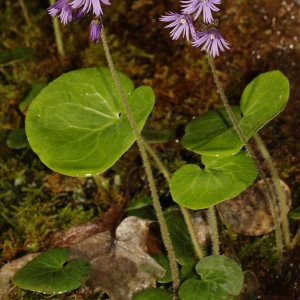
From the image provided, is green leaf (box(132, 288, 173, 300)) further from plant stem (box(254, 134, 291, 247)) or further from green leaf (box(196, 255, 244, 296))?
plant stem (box(254, 134, 291, 247))

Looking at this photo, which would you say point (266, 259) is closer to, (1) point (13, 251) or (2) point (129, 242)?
(2) point (129, 242)

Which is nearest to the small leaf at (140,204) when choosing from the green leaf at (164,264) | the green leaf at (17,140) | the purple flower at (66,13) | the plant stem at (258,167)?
the green leaf at (164,264)

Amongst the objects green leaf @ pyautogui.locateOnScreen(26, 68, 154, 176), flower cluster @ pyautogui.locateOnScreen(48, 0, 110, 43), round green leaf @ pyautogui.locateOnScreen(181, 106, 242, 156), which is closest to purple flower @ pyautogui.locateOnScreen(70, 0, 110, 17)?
flower cluster @ pyautogui.locateOnScreen(48, 0, 110, 43)

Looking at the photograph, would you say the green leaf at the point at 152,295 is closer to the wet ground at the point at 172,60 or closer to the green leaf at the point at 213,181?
the green leaf at the point at 213,181

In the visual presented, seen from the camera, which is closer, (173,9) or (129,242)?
(129,242)

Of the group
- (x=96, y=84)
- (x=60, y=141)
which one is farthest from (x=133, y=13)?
(x=60, y=141)

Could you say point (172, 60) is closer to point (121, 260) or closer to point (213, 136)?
point (213, 136)
